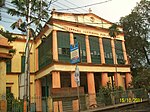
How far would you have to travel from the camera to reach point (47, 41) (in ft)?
77.9

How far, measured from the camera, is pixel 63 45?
22.1 metres

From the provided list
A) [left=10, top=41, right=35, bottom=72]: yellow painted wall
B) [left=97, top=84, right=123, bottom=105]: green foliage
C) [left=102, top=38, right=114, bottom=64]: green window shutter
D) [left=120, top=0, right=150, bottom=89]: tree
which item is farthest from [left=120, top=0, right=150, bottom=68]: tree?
[left=10, top=41, right=35, bottom=72]: yellow painted wall

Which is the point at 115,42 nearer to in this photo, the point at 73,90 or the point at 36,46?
the point at 36,46

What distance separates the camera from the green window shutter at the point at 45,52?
2263 centimetres

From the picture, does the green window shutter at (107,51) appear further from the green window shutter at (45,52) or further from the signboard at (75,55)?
the signboard at (75,55)

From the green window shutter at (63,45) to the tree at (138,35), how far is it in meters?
11.3

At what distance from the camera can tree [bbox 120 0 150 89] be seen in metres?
29.5

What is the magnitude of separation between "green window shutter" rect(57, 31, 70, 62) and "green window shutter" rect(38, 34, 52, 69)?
1247 millimetres

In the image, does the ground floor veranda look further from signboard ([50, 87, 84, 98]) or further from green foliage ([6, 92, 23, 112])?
green foliage ([6, 92, 23, 112])

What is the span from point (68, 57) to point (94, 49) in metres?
3.61

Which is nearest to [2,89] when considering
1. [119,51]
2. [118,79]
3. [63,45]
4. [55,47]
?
[55,47]

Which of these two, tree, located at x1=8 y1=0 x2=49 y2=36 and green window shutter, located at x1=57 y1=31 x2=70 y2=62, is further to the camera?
green window shutter, located at x1=57 y1=31 x2=70 y2=62
